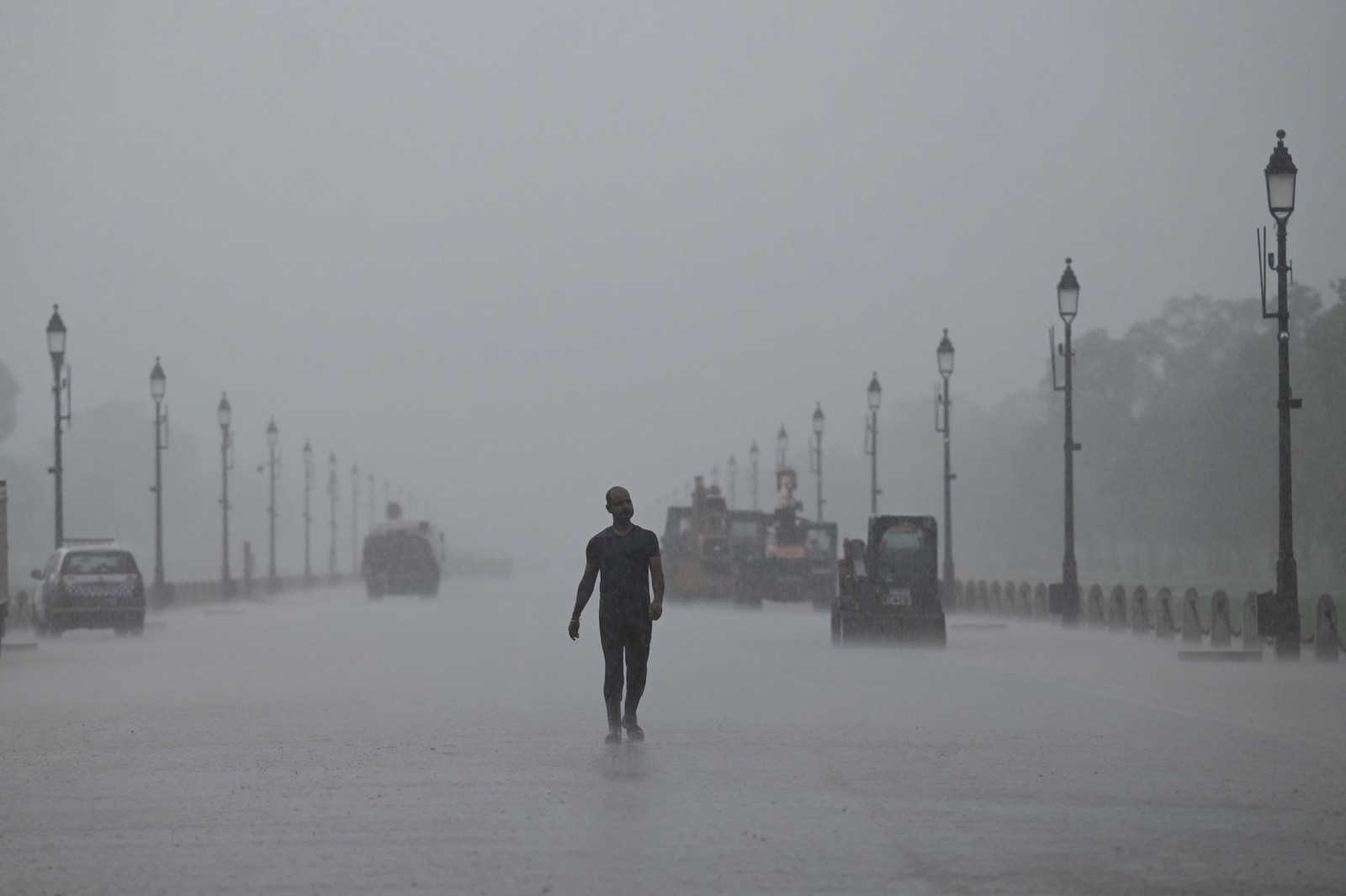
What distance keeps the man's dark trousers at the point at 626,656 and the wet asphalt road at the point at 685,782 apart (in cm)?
39

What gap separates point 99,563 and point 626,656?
26160mm

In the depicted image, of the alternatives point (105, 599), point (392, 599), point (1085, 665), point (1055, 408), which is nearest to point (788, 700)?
point (1085, 665)

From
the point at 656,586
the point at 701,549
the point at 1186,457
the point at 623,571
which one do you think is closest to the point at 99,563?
the point at 701,549

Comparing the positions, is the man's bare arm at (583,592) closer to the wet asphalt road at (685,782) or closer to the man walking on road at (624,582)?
Result: the man walking on road at (624,582)

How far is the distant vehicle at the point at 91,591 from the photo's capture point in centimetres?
3991

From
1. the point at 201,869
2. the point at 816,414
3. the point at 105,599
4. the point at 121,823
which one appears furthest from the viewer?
the point at 816,414

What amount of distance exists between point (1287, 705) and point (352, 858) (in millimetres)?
12444

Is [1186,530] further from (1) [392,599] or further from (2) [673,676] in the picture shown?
(2) [673,676]

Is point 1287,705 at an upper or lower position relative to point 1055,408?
lower

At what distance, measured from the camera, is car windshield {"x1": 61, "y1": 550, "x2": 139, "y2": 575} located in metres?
40.2

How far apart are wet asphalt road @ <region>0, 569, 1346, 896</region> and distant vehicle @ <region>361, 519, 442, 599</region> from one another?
151 feet

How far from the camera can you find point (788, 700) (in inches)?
842

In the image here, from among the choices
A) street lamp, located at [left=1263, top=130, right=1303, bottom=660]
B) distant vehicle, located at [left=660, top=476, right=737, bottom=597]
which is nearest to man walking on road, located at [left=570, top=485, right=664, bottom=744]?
street lamp, located at [left=1263, top=130, right=1303, bottom=660]

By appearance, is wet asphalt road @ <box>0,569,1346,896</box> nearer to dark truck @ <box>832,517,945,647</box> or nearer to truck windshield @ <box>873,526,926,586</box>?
dark truck @ <box>832,517,945,647</box>
